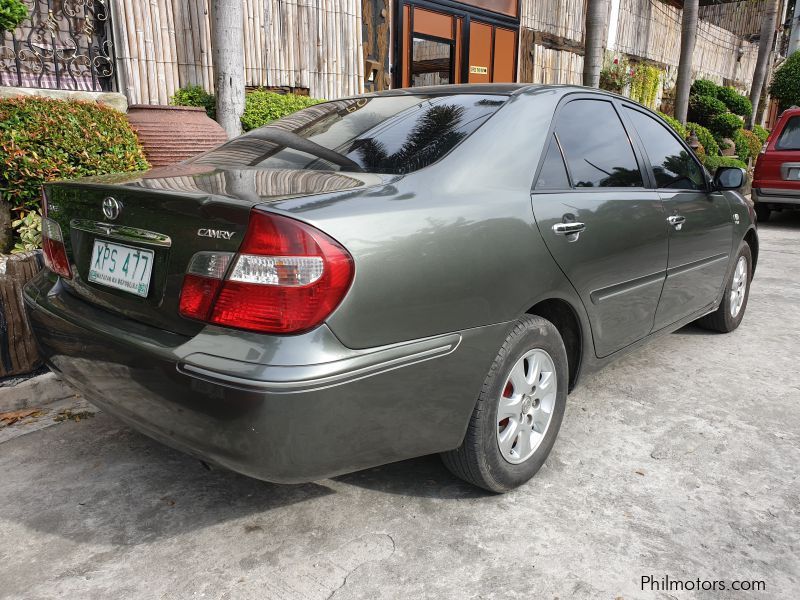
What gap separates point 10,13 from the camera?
4.91 m

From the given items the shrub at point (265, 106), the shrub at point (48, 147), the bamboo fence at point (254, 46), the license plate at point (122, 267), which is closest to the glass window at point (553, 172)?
the license plate at point (122, 267)

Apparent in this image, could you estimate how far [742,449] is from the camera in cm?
282

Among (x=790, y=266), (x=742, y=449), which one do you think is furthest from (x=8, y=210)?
(x=790, y=266)

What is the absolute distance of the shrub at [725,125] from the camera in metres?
16.2

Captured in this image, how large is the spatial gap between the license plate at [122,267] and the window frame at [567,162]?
4.61 ft

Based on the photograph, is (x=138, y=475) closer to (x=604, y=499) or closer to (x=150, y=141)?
(x=604, y=499)

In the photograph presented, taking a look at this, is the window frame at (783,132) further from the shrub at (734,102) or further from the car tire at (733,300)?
the shrub at (734,102)

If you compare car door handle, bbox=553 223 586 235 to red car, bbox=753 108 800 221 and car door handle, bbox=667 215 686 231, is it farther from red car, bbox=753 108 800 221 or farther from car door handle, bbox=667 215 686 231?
red car, bbox=753 108 800 221

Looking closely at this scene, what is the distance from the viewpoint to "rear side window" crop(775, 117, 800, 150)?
9312 mm

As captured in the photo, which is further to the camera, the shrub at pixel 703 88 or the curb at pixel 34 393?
the shrub at pixel 703 88

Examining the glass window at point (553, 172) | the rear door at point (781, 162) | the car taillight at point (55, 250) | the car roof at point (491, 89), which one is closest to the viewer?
the car taillight at point (55, 250)

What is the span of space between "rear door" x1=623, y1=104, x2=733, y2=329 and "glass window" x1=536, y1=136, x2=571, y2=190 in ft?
2.91

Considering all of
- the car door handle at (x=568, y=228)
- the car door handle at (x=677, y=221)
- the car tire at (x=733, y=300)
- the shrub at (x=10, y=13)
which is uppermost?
the shrub at (x=10, y=13)

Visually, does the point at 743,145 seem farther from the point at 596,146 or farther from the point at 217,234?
the point at 217,234
